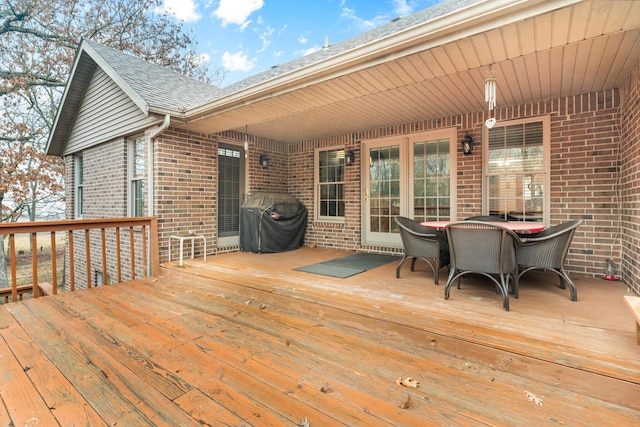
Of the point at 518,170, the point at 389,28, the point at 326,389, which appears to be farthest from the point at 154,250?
the point at 518,170

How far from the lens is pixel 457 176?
5.01 m

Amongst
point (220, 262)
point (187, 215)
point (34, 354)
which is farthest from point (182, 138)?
point (34, 354)

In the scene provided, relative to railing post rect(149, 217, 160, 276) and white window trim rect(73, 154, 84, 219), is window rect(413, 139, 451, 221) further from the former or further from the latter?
white window trim rect(73, 154, 84, 219)

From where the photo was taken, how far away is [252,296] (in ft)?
10.6

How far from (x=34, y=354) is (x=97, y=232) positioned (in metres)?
5.82

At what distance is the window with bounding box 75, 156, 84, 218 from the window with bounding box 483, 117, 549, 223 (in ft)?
29.3

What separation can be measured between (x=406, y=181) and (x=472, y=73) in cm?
245

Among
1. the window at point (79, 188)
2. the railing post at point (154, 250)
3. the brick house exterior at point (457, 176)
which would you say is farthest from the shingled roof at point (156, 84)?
the window at point (79, 188)

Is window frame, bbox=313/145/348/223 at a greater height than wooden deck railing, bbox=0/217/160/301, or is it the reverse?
window frame, bbox=313/145/348/223

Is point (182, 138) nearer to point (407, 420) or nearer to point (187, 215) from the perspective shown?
point (187, 215)

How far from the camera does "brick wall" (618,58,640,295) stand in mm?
3021

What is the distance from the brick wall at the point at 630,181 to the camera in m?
3.02

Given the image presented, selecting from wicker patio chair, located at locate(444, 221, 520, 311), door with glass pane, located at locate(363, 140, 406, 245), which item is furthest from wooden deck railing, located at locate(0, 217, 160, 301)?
door with glass pane, located at locate(363, 140, 406, 245)

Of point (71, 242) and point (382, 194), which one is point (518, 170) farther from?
point (71, 242)
